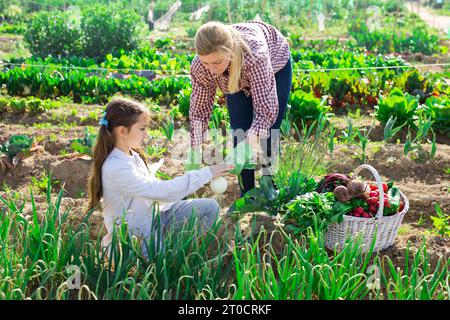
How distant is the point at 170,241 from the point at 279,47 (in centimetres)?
136

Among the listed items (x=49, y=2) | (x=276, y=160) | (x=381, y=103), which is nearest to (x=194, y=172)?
(x=276, y=160)

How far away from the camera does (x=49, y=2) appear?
13.3 meters

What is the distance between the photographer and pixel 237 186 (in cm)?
415

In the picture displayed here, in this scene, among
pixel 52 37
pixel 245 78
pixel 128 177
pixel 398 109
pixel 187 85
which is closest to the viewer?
pixel 128 177

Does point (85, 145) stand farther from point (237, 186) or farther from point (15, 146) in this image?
point (237, 186)

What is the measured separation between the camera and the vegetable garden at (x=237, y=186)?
2.50m

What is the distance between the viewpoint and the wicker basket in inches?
117

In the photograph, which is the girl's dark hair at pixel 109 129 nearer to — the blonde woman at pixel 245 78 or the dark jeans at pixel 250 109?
the blonde woman at pixel 245 78

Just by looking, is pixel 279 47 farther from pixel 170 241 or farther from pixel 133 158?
pixel 170 241

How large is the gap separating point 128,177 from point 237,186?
4.52 ft

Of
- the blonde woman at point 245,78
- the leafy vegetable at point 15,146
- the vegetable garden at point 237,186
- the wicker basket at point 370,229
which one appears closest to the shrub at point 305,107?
the vegetable garden at point 237,186

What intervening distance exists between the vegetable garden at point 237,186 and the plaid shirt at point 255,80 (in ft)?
0.82

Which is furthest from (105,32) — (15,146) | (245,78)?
(245,78)

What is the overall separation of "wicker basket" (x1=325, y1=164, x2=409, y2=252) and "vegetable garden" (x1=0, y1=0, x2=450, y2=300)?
0.01 metres
